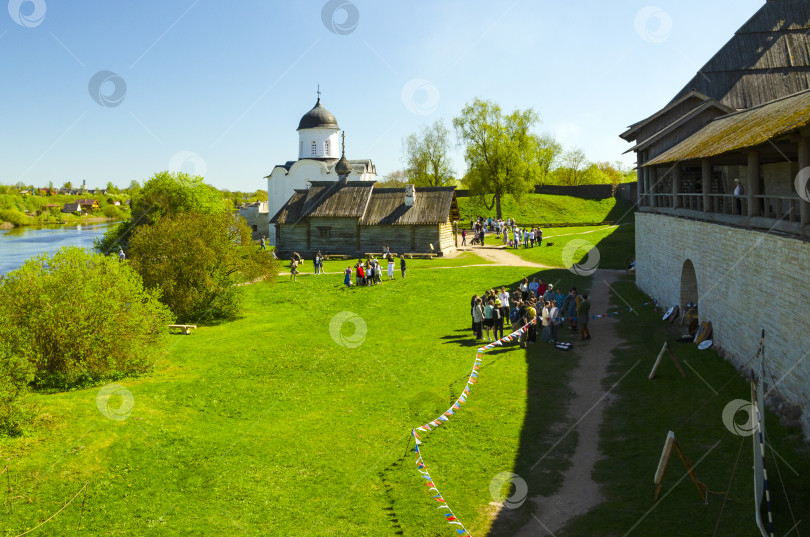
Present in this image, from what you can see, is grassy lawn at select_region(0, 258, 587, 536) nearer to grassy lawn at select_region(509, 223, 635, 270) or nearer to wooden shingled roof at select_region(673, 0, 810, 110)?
grassy lawn at select_region(509, 223, 635, 270)

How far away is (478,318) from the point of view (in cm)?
2073

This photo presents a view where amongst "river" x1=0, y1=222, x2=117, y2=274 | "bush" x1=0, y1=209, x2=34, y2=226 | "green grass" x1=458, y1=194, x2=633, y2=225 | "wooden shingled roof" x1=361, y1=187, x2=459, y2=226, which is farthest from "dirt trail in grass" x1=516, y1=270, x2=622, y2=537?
"bush" x1=0, y1=209, x2=34, y2=226

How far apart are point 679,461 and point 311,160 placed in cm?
5685

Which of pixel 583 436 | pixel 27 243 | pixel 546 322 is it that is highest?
pixel 27 243

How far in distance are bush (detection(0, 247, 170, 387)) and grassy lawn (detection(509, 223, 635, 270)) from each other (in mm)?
23999

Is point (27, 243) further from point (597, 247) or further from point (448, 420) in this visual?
point (448, 420)

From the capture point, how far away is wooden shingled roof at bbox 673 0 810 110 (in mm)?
28688

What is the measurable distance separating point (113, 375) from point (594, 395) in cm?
1368

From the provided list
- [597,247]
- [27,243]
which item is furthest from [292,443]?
[27,243]

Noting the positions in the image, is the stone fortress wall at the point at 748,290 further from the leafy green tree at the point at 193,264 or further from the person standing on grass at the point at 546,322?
the leafy green tree at the point at 193,264

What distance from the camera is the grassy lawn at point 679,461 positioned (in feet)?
29.3

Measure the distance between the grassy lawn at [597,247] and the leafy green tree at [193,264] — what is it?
18.0 meters

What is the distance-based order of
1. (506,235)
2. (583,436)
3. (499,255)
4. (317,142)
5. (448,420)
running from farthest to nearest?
(317,142)
(506,235)
(499,255)
(448,420)
(583,436)

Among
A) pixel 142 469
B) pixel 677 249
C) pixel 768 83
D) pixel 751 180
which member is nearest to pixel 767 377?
pixel 751 180
